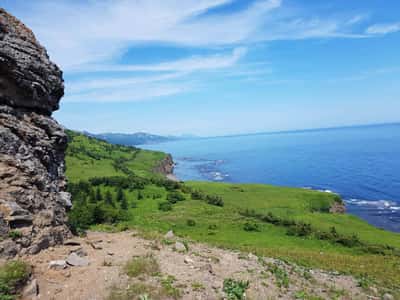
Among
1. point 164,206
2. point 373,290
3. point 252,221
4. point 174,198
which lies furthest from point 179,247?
point 174,198

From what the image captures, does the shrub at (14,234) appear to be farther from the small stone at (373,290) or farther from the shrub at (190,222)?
the shrub at (190,222)

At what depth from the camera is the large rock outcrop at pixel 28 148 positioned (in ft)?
50.1

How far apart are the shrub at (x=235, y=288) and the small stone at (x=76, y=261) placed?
311 inches

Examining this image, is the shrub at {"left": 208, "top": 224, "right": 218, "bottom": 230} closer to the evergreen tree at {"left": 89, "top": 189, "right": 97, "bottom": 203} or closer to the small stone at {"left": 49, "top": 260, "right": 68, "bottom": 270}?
the evergreen tree at {"left": 89, "top": 189, "right": 97, "bottom": 203}

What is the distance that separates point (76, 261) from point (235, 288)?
8922 millimetres

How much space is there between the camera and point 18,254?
14.0m

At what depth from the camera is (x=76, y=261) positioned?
15.6 metres

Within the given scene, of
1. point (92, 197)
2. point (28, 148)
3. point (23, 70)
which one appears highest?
point (23, 70)

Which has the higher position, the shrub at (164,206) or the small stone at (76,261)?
the small stone at (76,261)

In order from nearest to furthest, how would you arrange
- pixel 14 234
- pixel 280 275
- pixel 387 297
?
pixel 14 234
pixel 280 275
pixel 387 297

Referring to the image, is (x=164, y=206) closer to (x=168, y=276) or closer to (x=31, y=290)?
(x=168, y=276)

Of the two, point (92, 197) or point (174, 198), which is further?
point (174, 198)

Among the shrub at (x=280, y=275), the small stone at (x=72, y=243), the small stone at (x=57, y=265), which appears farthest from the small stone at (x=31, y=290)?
the shrub at (x=280, y=275)

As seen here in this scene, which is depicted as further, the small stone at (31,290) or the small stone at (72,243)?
the small stone at (72,243)
